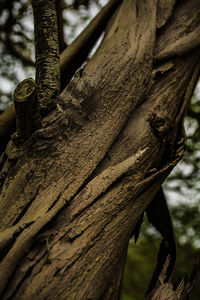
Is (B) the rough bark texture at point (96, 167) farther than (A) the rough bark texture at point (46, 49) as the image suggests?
No

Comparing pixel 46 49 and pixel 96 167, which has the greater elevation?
pixel 46 49

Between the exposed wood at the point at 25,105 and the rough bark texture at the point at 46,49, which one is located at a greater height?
the rough bark texture at the point at 46,49

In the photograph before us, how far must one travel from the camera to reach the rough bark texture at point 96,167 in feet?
2.01

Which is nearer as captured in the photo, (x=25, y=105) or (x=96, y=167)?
(x=25, y=105)

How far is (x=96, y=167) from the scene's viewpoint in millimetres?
771

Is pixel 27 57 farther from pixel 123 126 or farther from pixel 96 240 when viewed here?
pixel 96 240

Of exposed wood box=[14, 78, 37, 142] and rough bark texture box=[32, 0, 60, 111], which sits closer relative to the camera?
exposed wood box=[14, 78, 37, 142]

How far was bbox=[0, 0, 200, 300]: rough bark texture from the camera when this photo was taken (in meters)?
0.61

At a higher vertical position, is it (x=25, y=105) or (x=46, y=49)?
(x=46, y=49)

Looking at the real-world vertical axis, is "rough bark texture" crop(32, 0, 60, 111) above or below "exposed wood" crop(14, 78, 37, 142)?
above

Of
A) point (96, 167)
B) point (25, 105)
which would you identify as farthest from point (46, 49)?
point (96, 167)

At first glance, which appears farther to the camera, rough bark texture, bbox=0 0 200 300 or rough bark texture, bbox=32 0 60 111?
rough bark texture, bbox=32 0 60 111

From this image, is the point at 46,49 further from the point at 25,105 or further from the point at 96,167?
the point at 96,167

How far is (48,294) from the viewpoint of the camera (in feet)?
1.90
